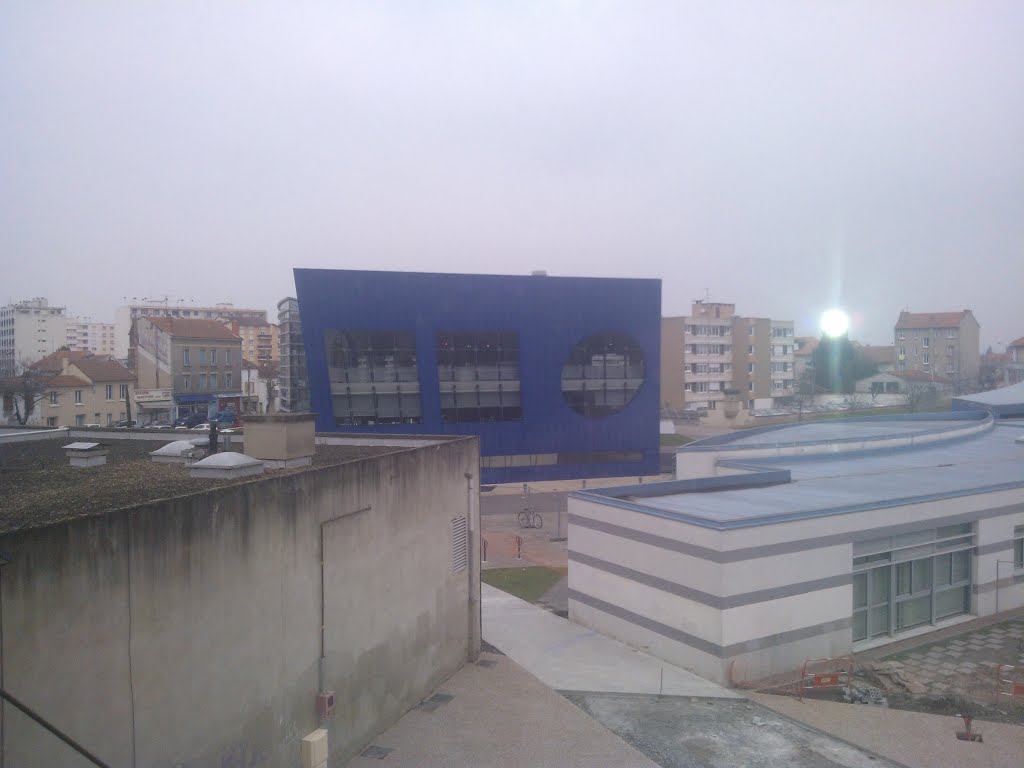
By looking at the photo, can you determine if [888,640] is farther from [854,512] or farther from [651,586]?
[651,586]

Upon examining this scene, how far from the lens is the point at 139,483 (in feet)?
28.5

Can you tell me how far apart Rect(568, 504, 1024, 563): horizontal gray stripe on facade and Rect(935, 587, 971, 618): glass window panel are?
153 cm

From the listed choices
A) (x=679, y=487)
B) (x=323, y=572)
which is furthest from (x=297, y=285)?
(x=323, y=572)

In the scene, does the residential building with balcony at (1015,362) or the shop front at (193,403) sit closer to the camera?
the shop front at (193,403)

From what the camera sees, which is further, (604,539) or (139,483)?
(604,539)

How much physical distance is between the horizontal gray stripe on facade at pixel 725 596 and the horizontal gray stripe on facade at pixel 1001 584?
4325 mm

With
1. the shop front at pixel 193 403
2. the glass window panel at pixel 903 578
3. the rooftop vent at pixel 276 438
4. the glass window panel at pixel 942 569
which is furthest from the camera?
the shop front at pixel 193 403

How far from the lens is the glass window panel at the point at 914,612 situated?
1508 cm

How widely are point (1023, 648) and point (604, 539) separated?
832 cm

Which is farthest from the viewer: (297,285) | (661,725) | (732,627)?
(297,285)

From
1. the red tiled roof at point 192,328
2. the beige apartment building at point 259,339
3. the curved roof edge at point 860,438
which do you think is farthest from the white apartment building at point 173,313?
the curved roof edge at point 860,438

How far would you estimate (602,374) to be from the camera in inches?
1412

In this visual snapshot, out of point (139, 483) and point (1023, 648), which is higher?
point (139, 483)

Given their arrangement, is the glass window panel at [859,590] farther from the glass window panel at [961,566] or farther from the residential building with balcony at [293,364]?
the residential building with balcony at [293,364]
